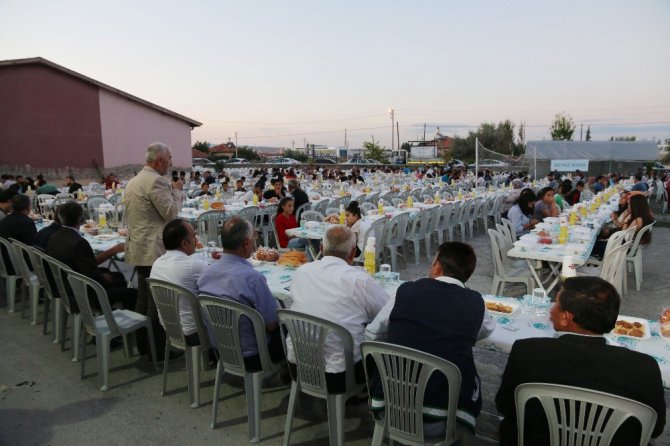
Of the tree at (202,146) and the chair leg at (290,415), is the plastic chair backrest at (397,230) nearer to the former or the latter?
the chair leg at (290,415)

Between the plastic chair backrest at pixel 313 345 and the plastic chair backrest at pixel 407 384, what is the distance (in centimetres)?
27

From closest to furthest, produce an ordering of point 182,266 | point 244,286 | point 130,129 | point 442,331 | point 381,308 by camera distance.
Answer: point 442,331 → point 381,308 → point 244,286 → point 182,266 → point 130,129

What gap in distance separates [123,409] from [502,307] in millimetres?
2793

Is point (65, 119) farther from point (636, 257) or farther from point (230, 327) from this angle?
point (636, 257)

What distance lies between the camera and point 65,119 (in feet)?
67.4

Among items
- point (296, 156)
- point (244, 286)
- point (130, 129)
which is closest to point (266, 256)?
A: point (244, 286)

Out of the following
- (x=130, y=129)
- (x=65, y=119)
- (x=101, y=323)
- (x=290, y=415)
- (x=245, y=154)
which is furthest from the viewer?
(x=245, y=154)

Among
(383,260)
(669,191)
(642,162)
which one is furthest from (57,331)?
(642,162)

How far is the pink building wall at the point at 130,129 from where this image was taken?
72.2 feet

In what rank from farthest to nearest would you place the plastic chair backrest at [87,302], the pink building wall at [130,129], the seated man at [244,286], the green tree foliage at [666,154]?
1. the green tree foliage at [666,154]
2. the pink building wall at [130,129]
3. the plastic chair backrest at [87,302]
4. the seated man at [244,286]

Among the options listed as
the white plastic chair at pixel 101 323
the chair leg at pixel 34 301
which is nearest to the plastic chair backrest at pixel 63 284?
the white plastic chair at pixel 101 323

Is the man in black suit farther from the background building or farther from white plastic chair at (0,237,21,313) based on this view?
the background building

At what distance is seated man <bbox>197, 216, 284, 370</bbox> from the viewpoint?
118 inches

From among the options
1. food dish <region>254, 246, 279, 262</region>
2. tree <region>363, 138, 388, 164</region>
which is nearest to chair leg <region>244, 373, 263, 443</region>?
food dish <region>254, 246, 279, 262</region>
